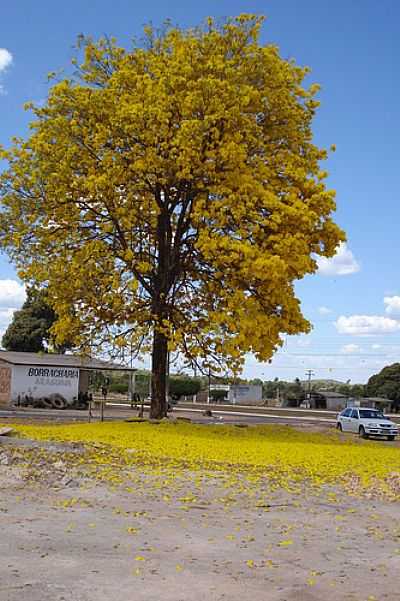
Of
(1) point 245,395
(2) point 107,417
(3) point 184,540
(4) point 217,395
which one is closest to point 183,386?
(4) point 217,395

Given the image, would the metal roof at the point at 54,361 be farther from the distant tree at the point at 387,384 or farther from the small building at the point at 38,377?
the distant tree at the point at 387,384

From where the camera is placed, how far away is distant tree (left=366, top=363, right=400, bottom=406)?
83.6m

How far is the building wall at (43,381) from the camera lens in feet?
151

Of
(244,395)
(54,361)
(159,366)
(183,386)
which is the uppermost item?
(54,361)

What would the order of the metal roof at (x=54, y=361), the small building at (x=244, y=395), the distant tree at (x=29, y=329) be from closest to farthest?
the metal roof at (x=54, y=361) → the distant tree at (x=29, y=329) → the small building at (x=244, y=395)

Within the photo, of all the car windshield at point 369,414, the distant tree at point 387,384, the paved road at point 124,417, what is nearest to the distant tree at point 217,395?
the distant tree at point 387,384

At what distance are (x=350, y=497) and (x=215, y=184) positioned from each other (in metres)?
12.4

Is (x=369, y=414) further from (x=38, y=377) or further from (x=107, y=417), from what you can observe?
(x=38, y=377)

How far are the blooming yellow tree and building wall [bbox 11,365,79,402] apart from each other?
71.7ft

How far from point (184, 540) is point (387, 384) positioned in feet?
259

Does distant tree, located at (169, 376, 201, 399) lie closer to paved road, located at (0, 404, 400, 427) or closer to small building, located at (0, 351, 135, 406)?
paved road, located at (0, 404, 400, 427)

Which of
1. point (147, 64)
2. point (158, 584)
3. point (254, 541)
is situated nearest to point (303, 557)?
point (254, 541)

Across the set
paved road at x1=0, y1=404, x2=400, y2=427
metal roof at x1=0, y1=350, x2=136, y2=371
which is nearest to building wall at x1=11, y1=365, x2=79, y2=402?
metal roof at x1=0, y1=350, x2=136, y2=371

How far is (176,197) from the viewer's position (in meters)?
24.8
